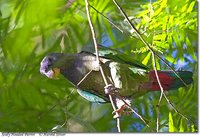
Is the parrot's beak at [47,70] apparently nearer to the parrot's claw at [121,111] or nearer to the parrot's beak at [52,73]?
the parrot's beak at [52,73]

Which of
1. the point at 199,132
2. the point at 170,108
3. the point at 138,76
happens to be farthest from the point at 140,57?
the point at 199,132

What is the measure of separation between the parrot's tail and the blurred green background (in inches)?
0.6

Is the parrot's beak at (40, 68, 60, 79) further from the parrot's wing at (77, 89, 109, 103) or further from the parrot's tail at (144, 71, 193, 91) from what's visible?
the parrot's tail at (144, 71, 193, 91)

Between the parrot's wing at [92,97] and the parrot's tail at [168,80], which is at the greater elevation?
the parrot's tail at [168,80]

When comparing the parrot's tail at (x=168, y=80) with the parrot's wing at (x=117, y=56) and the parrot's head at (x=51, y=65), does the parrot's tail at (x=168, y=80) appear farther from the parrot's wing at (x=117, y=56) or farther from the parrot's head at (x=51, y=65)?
the parrot's head at (x=51, y=65)

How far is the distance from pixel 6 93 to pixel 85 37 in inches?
11.3

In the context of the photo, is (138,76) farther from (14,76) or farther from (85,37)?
(14,76)

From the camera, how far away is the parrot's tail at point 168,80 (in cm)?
163

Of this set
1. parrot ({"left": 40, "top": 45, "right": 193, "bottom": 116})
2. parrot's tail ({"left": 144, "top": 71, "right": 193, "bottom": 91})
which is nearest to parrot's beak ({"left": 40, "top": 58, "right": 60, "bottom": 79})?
parrot ({"left": 40, "top": 45, "right": 193, "bottom": 116})

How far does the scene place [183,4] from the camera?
1655mm

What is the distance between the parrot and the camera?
163 cm

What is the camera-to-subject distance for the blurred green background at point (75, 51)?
164 centimetres

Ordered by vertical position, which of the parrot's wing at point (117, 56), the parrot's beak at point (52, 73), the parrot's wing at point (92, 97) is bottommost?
the parrot's wing at point (92, 97)

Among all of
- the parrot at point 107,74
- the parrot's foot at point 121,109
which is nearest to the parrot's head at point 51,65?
the parrot at point 107,74
